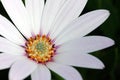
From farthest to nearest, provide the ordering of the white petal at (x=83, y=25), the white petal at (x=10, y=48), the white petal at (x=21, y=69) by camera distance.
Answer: the white petal at (x=83, y=25)
the white petal at (x=10, y=48)
the white petal at (x=21, y=69)

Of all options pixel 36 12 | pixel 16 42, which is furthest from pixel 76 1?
pixel 16 42

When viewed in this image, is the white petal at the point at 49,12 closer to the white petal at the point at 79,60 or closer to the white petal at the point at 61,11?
the white petal at the point at 61,11

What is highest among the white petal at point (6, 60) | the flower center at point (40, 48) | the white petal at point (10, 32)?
the white petal at point (10, 32)

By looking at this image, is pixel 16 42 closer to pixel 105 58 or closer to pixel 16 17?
pixel 16 17

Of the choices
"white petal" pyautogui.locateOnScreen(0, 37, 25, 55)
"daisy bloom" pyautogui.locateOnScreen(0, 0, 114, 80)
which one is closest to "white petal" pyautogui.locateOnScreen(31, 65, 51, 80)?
"daisy bloom" pyautogui.locateOnScreen(0, 0, 114, 80)

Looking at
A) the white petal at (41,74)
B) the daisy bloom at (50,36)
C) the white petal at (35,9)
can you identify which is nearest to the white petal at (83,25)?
the daisy bloom at (50,36)

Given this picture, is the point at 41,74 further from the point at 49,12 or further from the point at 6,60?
the point at 49,12
